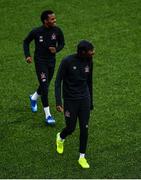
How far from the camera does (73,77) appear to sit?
973 cm

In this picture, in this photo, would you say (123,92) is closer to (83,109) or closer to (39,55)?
(39,55)

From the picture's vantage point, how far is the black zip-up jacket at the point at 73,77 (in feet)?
31.7

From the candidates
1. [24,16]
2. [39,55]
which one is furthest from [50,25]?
[24,16]

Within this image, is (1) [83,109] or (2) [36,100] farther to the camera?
(2) [36,100]

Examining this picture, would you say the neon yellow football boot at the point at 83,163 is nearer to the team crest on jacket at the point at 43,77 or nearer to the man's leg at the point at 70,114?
the man's leg at the point at 70,114

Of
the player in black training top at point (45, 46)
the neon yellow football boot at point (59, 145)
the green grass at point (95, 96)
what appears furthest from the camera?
the player in black training top at point (45, 46)

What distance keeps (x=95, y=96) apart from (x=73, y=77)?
364cm

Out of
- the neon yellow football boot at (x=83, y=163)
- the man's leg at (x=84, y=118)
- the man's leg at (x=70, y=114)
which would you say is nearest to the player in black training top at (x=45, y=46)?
the man's leg at (x=70, y=114)

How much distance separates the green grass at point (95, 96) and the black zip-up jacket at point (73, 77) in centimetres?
142

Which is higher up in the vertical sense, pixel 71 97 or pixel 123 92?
pixel 71 97

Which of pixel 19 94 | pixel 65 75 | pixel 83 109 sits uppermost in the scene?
pixel 65 75

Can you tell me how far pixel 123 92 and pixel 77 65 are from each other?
4.01m

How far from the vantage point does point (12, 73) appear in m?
14.8

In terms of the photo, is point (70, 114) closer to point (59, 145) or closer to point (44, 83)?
point (59, 145)
